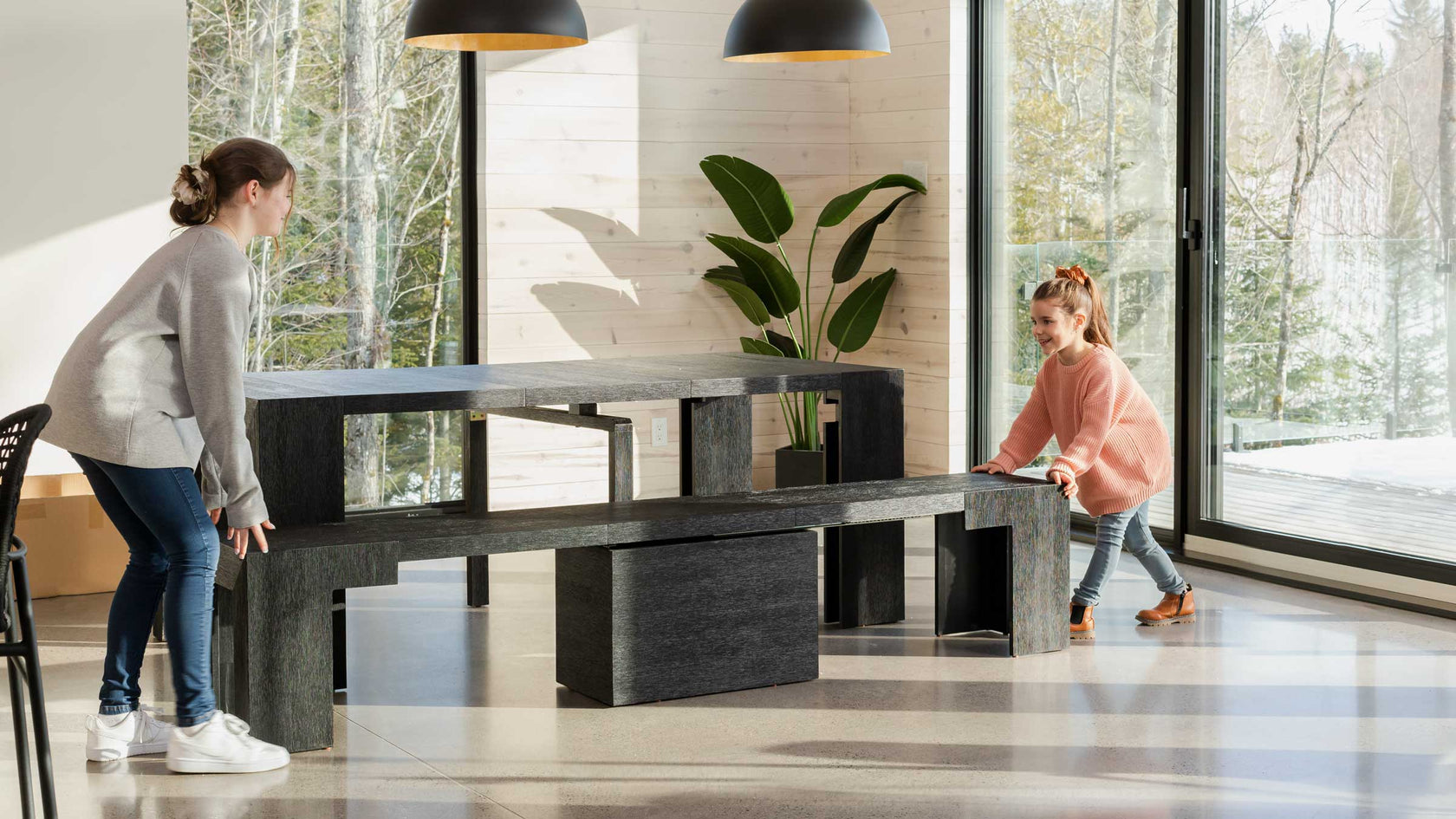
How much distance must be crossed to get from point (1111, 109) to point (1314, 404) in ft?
4.34

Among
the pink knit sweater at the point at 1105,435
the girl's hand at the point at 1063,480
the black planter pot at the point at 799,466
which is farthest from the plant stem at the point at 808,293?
the girl's hand at the point at 1063,480

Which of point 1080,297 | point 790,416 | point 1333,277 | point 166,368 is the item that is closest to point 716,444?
point 1080,297

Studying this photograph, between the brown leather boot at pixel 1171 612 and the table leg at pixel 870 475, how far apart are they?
661 mm

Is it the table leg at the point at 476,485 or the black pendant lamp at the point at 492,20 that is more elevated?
the black pendant lamp at the point at 492,20

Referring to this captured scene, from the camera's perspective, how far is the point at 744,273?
604 cm

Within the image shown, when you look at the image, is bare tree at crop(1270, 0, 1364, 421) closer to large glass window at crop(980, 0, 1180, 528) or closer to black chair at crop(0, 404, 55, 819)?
large glass window at crop(980, 0, 1180, 528)

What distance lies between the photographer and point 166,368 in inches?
111

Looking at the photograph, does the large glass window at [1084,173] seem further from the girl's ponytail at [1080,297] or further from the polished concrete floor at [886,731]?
the polished concrete floor at [886,731]

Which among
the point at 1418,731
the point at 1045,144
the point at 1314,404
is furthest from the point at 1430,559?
the point at 1045,144

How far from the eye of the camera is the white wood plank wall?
5785mm

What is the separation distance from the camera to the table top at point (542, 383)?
11.4 feet

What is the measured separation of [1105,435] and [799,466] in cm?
206

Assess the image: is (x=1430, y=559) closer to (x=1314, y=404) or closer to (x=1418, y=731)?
(x=1314, y=404)

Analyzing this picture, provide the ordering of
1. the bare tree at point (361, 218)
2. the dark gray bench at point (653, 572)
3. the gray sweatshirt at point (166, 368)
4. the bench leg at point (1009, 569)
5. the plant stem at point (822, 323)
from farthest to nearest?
the plant stem at point (822, 323), the bare tree at point (361, 218), the bench leg at point (1009, 569), the dark gray bench at point (653, 572), the gray sweatshirt at point (166, 368)
